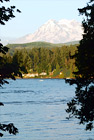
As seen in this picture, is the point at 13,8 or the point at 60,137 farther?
the point at 60,137

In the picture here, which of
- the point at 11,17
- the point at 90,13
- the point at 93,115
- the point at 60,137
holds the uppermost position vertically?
the point at 90,13

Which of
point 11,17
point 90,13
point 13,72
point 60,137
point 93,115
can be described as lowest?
point 60,137

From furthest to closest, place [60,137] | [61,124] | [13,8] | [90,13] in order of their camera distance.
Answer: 1. [61,124]
2. [60,137]
3. [90,13]
4. [13,8]

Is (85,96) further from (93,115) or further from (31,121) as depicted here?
(31,121)

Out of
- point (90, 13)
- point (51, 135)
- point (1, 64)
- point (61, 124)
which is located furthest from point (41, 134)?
point (1, 64)

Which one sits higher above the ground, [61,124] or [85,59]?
[85,59]

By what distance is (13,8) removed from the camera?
13.5 meters

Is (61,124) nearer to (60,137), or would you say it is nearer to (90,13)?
(60,137)

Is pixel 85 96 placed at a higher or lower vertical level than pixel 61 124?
higher

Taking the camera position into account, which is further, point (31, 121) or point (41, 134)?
point (31, 121)

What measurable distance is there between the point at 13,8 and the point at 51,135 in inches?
729

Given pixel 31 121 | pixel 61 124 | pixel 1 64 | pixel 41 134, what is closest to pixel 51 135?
pixel 41 134

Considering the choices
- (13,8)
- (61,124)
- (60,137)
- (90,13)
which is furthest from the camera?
(61,124)

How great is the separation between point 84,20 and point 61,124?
17766 millimetres
